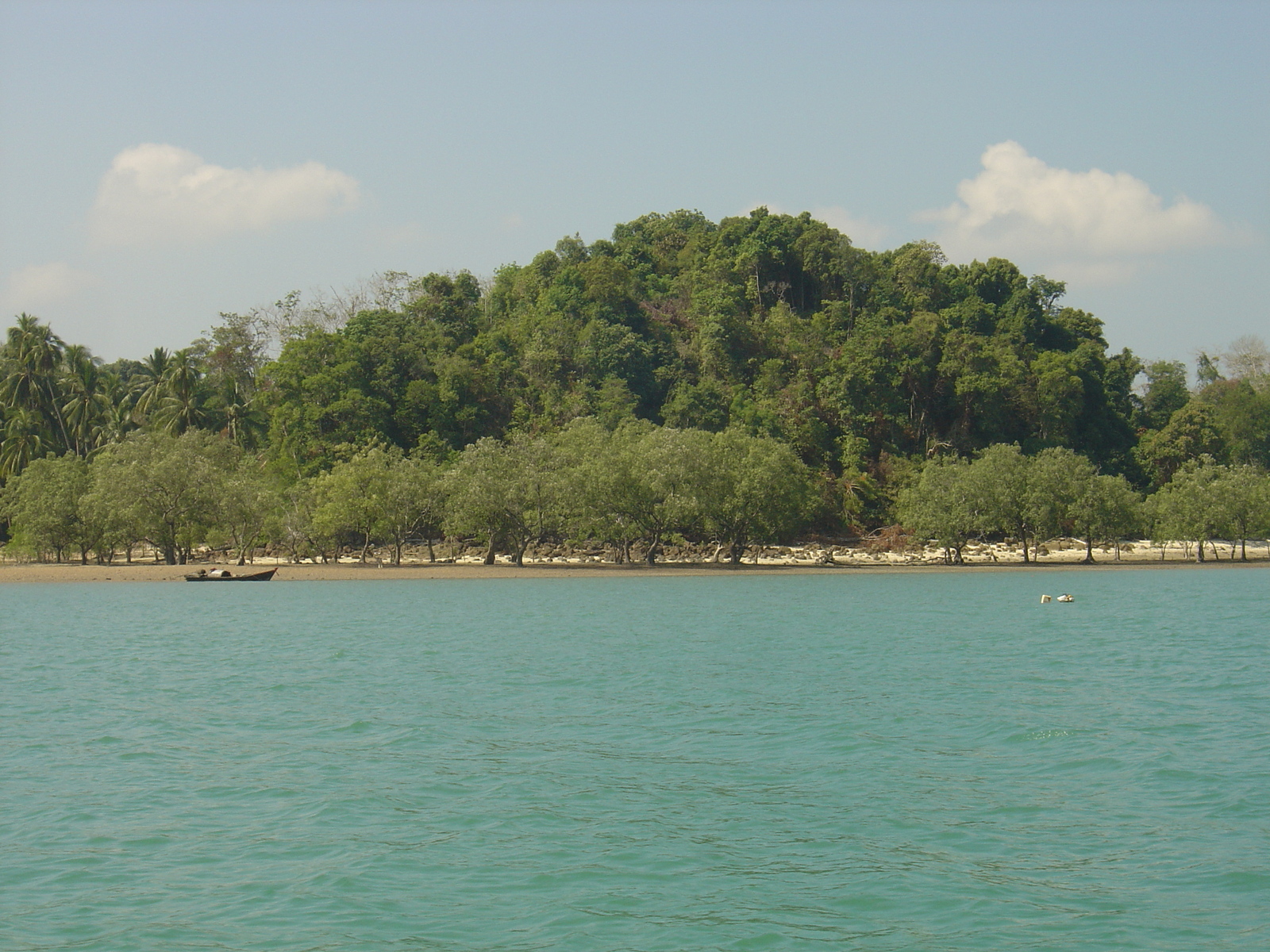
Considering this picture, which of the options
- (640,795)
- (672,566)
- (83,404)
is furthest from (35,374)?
(640,795)

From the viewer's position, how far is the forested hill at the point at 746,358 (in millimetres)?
73250

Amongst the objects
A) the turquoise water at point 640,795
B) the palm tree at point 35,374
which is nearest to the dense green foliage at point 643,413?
the palm tree at point 35,374

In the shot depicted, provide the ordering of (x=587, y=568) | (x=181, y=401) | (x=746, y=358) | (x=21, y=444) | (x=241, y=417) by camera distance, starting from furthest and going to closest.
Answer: (x=746, y=358) → (x=241, y=417) → (x=181, y=401) → (x=21, y=444) → (x=587, y=568)

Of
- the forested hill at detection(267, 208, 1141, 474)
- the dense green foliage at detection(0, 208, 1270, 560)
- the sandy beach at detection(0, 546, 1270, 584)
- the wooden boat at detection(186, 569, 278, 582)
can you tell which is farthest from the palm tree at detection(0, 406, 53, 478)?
the wooden boat at detection(186, 569, 278, 582)

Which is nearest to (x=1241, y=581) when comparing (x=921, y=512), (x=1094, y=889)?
(x=921, y=512)

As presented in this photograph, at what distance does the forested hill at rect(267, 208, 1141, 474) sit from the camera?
240 ft

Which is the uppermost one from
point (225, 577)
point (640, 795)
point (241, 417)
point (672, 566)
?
point (241, 417)

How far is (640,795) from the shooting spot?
44.2 feet

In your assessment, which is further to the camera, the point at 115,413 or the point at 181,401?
the point at 115,413

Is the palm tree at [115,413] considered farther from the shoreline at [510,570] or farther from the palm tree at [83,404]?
the shoreline at [510,570]

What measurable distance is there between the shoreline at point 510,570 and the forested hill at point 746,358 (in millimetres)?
10485

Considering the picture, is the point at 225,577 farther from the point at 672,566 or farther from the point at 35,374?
the point at 35,374

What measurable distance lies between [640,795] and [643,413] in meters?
64.3

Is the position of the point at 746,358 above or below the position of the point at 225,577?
above
